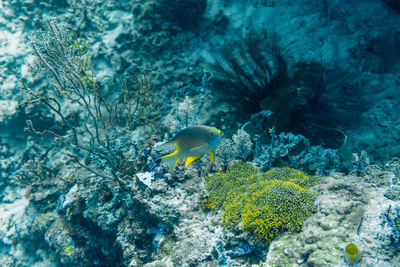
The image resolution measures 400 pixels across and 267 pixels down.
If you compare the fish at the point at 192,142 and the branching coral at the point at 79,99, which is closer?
the fish at the point at 192,142

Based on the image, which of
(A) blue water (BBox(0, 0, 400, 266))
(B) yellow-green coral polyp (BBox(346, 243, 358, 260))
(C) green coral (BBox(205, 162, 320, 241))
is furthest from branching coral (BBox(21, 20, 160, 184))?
(B) yellow-green coral polyp (BBox(346, 243, 358, 260))

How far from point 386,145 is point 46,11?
379 inches

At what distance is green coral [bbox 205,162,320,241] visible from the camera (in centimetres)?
231

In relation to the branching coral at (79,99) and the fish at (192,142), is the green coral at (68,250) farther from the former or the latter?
the fish at (192,142)

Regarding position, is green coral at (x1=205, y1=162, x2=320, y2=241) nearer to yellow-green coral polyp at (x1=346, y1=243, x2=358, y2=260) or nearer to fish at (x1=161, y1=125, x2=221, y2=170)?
yellow-green coral polyp at (x1=346, y1=243, x2=358, y2=260)

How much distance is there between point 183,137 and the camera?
A: 198 centimetres

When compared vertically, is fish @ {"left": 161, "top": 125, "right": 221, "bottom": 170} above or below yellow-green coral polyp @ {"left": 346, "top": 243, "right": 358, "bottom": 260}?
above

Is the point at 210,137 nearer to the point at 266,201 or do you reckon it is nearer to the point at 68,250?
the point at 266,201

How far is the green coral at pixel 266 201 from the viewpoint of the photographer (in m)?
2.31

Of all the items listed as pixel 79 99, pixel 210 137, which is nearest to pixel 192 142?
pixel 210 137

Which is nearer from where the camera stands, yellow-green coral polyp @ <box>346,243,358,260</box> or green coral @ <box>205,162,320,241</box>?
yellow-green coral polyp @ <box>346,243,358,260</box>

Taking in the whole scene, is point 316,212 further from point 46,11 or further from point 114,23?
point 46,11

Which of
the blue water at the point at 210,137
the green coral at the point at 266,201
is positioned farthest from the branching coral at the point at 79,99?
the green coral at the point at 266,201

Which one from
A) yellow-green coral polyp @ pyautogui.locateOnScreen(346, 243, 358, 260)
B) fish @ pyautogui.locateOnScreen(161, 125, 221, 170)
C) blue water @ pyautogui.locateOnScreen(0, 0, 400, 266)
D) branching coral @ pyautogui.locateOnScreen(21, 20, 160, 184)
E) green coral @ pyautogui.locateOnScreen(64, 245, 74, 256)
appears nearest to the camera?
yellow-green coral polyp @ pyautogui.locateOnScreen(346, 243, 358, 260)
